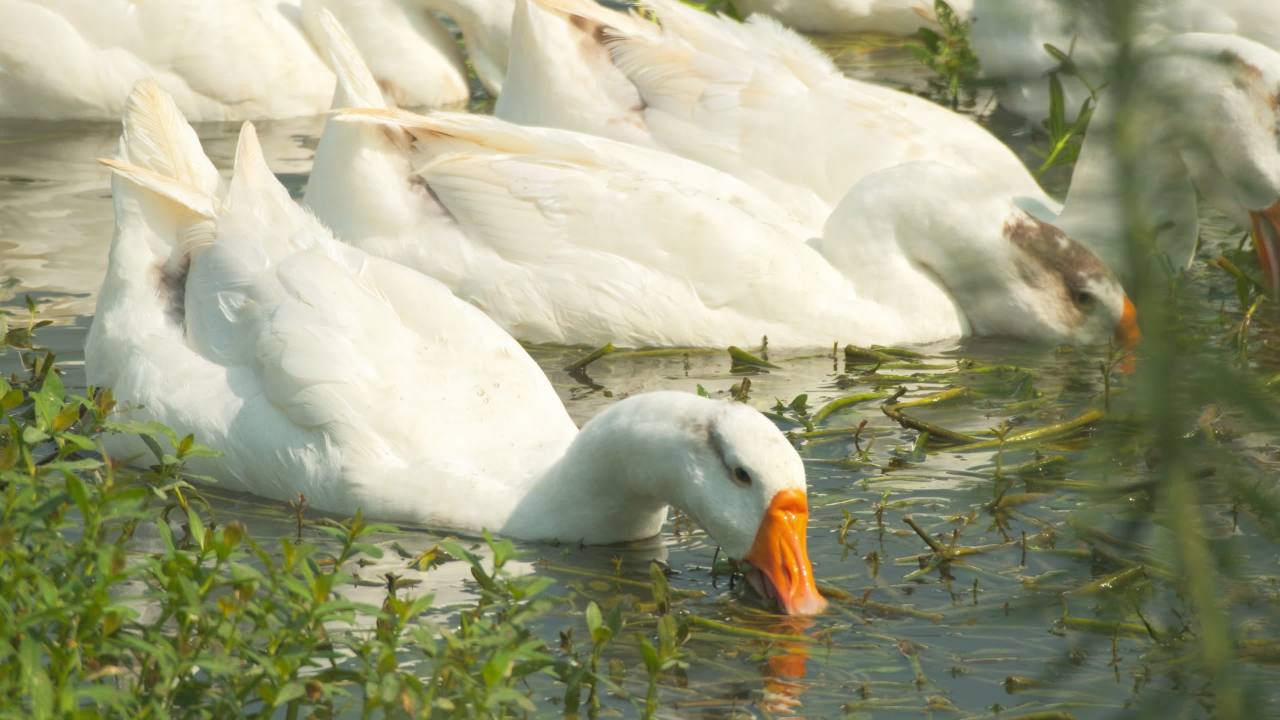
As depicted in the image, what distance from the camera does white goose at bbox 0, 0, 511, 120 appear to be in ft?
35.2

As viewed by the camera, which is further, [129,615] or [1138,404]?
[129,615]

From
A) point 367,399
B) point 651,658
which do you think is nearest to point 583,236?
point 367,399

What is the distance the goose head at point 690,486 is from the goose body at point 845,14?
7574 mm

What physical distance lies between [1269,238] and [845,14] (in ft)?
16.7

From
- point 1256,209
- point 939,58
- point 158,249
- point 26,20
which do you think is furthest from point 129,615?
point 939,58

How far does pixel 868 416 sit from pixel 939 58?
4.98m

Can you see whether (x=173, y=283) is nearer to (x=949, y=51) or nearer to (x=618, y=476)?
(x=618, y=476)

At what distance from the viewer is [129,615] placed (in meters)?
3.61

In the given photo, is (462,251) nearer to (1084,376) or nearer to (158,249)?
(158,249)

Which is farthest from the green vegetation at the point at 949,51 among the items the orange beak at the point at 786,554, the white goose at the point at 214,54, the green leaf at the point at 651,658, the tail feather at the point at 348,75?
the green leaf at the point at 651,658

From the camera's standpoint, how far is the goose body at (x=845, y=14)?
12.7 meters

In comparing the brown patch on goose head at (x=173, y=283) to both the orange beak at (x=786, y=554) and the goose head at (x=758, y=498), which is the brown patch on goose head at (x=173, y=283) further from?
the orange beak at (x=786, y=554)

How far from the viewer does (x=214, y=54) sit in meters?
11.0

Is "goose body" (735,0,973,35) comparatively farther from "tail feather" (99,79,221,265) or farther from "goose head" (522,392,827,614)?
"goose head" (522,392,827,614)
